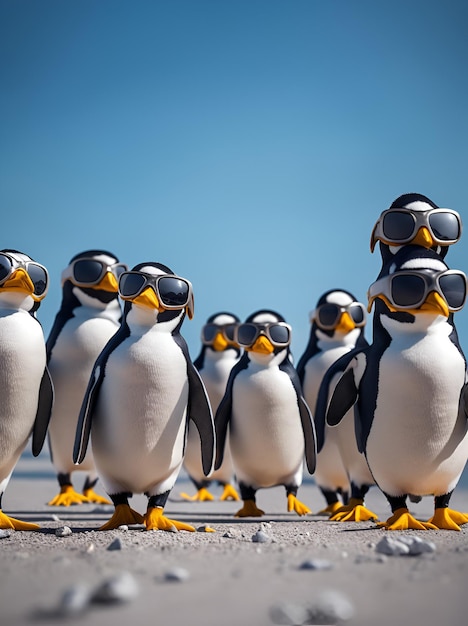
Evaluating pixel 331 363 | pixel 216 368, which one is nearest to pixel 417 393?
pixel 331 363

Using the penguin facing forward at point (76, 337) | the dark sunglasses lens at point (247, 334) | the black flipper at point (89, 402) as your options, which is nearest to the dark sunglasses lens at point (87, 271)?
the penguin facing forward at point (76, 337)

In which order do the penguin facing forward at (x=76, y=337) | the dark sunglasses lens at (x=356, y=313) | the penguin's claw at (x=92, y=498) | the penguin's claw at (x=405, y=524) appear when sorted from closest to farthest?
the penguin's claw at (x=405, y=524)
the penguin facing forward at (x=76, y=337)
the dark sunglasses lens at (x=356, y=313)
the penguin's claw at (x=92, y=498)

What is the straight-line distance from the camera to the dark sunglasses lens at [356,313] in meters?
7.51

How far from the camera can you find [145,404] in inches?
184

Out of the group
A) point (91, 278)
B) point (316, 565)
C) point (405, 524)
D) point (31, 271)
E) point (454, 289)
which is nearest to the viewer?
point (316, 565)

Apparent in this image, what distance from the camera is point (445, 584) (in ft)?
8.11

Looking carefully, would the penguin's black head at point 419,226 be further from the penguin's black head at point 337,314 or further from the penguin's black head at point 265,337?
the penguin's black head at point 337,314

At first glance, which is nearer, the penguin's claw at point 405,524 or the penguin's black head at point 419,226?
the penguin's claw at point 405,524

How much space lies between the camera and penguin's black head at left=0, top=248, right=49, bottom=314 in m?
5.04

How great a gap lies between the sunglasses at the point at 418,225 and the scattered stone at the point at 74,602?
339 cm

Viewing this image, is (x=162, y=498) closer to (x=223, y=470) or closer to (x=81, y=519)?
(x=81, y=519)

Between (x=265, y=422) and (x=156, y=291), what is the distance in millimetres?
1971

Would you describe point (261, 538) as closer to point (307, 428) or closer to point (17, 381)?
point (17, 381)

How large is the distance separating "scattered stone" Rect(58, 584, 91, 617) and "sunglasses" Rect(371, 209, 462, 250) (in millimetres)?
3395
